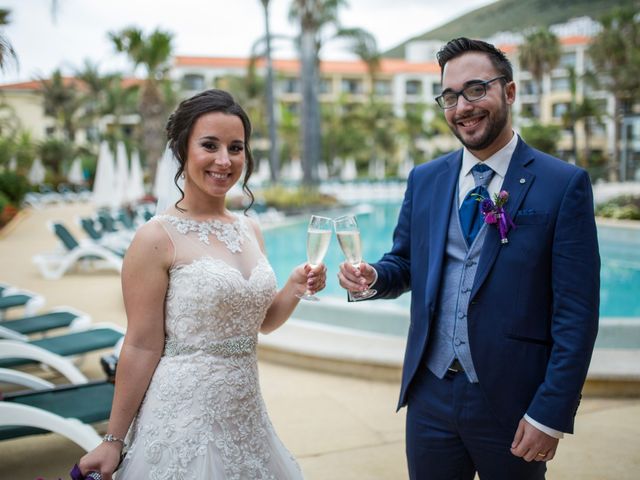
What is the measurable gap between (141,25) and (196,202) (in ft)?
73.7

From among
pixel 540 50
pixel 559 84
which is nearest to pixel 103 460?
pixel 540 50

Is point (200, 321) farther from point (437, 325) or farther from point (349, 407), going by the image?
point (349, 407)

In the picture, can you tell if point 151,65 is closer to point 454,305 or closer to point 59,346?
point 59,346

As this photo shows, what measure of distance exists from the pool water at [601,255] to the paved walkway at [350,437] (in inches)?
135

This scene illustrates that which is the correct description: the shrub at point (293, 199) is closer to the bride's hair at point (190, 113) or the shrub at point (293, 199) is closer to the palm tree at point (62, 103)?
the bride's hair at point (190, 113)

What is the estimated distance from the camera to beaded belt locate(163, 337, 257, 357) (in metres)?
2.16

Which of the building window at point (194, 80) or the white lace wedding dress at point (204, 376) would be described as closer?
the white lace wedding dress at point (204, 376)

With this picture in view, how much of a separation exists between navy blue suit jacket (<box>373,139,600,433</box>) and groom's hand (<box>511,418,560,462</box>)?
1.7 inches

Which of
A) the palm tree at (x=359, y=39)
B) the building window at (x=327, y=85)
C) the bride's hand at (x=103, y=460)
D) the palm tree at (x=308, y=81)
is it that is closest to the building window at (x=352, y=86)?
the building window at (x=327, y=85)

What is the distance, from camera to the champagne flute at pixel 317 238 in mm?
2178

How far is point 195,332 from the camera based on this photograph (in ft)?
7.09

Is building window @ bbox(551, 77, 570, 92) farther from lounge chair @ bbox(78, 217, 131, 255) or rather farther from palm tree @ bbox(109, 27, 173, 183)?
lounge chair @ bbox(78, 217, 131, 255)

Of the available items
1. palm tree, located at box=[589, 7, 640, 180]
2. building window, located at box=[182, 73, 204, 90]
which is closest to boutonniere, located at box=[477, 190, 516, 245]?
palm tree, located at box=[589, 7, 640, 180]

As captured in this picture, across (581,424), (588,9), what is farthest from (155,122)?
(588,9)
